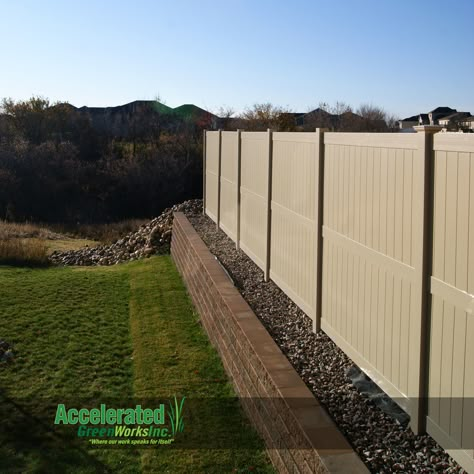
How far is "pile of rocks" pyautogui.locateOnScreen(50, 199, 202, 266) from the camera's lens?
15.3m

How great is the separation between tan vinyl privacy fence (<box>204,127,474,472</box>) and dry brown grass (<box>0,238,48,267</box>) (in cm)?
891

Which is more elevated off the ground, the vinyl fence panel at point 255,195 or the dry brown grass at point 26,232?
the vinyl fence panel at point 255,195

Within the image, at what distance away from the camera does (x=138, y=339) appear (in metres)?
8.03

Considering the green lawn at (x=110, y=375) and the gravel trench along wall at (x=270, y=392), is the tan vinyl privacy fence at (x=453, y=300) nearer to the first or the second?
the gravel trench along wall at (x=270, y=392)

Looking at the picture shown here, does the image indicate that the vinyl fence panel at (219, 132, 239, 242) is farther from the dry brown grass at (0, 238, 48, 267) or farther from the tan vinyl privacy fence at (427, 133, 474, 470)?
the tan vinyl privacy fence at (427, 133, 474, 470)

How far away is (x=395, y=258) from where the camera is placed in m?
4.23

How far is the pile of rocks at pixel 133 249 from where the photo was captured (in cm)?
1527

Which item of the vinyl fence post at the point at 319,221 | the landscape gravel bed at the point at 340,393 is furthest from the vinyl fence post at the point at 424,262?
the vinyl fence post at the point at 319,221

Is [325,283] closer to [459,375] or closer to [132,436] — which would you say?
[132,436]

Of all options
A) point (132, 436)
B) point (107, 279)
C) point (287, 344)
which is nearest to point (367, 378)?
point (287, 344)

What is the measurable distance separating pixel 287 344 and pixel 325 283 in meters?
0.64

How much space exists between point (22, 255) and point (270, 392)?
1130 centimetres

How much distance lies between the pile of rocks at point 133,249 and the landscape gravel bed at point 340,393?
6.91 metres

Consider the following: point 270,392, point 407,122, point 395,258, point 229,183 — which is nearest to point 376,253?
point 395,258
